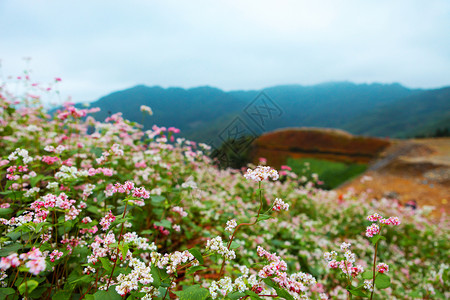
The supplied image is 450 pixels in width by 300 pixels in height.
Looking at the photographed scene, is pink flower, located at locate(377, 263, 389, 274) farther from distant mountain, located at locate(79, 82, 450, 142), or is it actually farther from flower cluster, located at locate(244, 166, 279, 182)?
distant mountain, located at locate(79, 82, 450, 142)

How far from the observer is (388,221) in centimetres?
141

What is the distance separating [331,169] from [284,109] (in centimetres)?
731

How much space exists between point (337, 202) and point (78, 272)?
589 cm

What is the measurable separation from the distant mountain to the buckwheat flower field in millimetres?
863

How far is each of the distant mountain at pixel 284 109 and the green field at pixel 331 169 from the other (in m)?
2.96

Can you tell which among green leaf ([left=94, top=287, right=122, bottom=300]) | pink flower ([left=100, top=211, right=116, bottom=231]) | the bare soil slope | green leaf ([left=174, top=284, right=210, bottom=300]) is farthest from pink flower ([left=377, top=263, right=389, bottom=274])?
the bare soil slope

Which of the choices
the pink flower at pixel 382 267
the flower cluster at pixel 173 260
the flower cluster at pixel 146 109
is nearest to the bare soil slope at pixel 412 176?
the pink flower at pixel 382 267

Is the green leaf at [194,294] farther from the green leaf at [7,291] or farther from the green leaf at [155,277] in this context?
the green leaf at [7,291]

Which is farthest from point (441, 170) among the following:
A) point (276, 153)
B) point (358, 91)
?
point (358, 91)

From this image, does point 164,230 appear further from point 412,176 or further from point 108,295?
point 412,176

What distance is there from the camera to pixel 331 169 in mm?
12211

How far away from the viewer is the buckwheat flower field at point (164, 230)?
1.29 meters

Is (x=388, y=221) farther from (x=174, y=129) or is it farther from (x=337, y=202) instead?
(x=337, y=202)

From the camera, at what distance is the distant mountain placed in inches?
191
